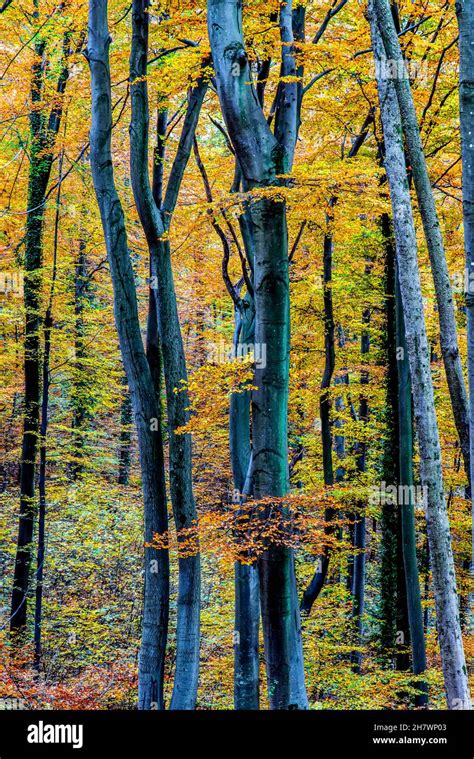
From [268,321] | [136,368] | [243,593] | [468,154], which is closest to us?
[468,154]

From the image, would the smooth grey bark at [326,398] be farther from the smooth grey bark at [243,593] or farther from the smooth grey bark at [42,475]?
the smooth grey bark at [42,475]

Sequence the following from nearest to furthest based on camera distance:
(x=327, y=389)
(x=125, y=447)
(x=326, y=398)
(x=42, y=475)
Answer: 1. (x=327, y=389)
2. (x=326, y=398)
3. (x=42, y=475)
4. (x=125, y=447)

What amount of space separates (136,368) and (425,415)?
4.04 meters

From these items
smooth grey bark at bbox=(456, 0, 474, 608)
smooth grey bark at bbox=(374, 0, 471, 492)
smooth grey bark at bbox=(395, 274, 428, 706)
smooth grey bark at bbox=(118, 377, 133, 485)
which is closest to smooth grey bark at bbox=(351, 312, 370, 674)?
smooth grey bark at bbox=(395, 274, 428, 706)

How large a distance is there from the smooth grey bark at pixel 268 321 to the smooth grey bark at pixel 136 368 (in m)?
1.99

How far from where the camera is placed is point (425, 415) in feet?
18.7

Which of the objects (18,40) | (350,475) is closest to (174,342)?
(18,40)

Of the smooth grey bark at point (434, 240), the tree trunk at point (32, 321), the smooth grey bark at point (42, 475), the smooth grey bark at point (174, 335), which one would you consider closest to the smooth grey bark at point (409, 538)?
the smooth grey bark at point (174, 335)

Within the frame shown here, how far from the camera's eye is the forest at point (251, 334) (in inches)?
245

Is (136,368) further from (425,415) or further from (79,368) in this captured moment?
(79,368)

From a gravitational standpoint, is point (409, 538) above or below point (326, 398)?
below

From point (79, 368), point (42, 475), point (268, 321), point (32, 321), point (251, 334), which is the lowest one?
point (42, 475)

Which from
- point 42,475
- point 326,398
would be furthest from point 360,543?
point 42,475

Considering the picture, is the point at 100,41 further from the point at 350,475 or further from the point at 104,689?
the point at 350,475
